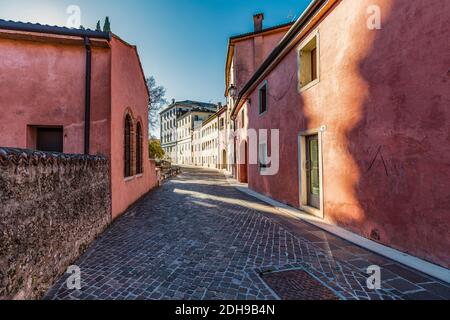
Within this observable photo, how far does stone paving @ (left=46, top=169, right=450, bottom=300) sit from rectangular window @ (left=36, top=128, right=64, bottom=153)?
2757 millimetres

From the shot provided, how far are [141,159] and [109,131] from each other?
14.0 feet

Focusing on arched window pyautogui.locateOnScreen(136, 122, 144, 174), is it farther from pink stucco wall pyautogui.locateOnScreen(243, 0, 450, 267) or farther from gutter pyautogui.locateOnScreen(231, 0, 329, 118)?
pink stucco wall pyautogui.locateOnScreen(243, 0, 450, 267)

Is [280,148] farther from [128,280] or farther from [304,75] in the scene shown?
[128,280]

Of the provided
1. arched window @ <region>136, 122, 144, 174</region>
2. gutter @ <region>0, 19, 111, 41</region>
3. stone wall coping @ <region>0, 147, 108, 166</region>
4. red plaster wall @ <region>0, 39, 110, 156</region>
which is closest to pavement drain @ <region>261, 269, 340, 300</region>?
stone wall coping @ <region>0, 147, 108, 166</region>

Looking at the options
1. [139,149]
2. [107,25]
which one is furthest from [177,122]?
[139,149]

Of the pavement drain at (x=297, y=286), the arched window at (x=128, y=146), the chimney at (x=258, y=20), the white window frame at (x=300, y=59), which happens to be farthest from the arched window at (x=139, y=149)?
the chimney at (x=258, y=20)

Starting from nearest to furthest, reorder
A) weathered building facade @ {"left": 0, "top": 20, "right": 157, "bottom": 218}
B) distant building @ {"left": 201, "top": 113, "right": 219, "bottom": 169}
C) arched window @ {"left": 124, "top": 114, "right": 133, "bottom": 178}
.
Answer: weathered building facade @ {"left": 0, "top": 20, "right": 157, "bottom": 218} → arched window @ {"left": 124, "top": 114, "right": 133, "bottom": 178} → distant building @ {"left": 201, "top": 113, "right": 219, "bottom": 169}

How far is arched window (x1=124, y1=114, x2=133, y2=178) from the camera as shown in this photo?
301 inches

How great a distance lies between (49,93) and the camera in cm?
572

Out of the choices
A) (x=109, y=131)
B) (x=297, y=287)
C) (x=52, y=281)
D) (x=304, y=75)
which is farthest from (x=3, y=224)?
(x=304, y=75)

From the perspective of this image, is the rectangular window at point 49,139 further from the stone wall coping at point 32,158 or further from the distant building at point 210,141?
the distant building at point 210,141

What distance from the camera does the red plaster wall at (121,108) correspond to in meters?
6.10

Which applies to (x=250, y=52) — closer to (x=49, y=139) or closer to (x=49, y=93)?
(x=49, y=93)

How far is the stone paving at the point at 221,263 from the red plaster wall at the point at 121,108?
1.22 m
